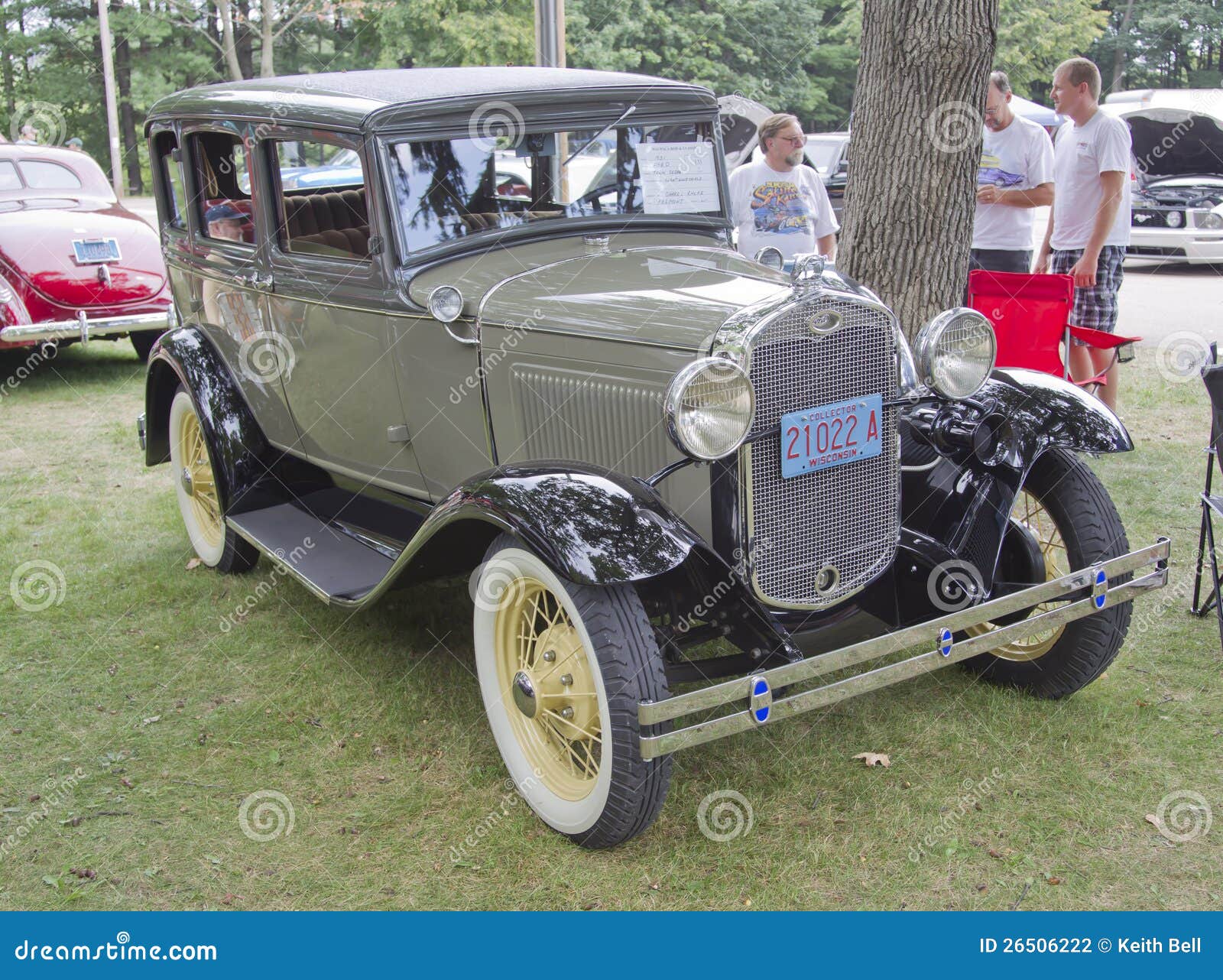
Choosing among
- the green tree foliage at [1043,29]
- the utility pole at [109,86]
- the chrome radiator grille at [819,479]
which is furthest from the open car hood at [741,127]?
the green tree foliage at [1043,29]

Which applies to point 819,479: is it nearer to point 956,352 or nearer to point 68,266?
point 956,352

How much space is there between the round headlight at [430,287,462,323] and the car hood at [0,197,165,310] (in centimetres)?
573

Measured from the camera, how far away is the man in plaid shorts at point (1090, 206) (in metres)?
5.33

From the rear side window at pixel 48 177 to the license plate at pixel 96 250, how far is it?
3.49 feet

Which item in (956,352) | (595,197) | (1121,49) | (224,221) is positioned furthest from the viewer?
(1121,49)

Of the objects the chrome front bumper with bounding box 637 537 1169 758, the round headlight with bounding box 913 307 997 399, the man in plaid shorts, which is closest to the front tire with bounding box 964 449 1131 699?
the chrome front bumper with bounding box 637 537 1169 758

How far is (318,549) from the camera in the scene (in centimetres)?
369

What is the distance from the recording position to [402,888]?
2.54 m

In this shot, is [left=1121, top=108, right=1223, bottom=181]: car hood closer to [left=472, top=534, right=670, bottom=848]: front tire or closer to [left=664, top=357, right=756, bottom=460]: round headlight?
[left=664, top=357, right=756, bottom=460]: round headlight

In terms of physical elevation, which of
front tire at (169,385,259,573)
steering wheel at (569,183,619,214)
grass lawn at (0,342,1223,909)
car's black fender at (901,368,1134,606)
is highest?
steering wheel at (569,183,619,214)

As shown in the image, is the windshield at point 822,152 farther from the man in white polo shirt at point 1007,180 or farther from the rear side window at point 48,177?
the rear side window at point 48,177

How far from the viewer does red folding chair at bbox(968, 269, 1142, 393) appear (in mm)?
4980

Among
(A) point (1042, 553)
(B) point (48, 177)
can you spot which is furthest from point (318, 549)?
(B) point (48, 177)

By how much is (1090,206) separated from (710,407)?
3.99 m
